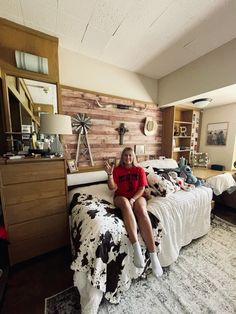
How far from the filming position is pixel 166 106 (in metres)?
3.04

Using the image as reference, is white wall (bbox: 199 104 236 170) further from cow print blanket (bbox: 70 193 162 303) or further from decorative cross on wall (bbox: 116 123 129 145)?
cow print blanket (bbox: 70 193 162 303)

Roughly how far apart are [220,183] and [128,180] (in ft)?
5.71

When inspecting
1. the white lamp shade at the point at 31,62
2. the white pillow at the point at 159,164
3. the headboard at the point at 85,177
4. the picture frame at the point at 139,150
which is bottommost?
the headboard at the point at 85,177

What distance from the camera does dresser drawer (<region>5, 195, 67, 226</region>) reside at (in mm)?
1405

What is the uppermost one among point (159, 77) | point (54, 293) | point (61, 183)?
point (159, 77)

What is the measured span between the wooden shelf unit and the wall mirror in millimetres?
2240

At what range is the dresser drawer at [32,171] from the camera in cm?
135

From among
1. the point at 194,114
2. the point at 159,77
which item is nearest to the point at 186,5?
the point at 159,77

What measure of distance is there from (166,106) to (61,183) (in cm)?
256

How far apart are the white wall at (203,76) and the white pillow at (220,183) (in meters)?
1.45

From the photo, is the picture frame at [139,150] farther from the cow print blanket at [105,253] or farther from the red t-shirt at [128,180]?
the cow print blanket at [105,253]

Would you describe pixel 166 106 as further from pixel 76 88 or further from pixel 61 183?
pixel 61 183

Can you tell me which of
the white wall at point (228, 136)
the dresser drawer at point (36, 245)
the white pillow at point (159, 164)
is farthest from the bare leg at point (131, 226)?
the white wall at point (228, 136)

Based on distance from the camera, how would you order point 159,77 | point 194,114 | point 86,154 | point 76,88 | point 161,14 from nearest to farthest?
1. point 161,14
2. point 76,88
3. point 86,154
4. point 159,77
5. point 194,114
